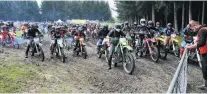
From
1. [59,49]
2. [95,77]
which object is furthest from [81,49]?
[95,77]

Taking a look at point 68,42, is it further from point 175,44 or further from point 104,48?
point 175,44

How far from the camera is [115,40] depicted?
1184 cm

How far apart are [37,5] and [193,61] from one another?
385ft

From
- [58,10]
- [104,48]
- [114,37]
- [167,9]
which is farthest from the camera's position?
[58,10]

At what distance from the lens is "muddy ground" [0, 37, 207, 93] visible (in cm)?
877

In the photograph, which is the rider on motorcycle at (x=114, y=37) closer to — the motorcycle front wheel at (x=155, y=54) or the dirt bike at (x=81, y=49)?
the motorcycle front wheel at (x=155, y=54)

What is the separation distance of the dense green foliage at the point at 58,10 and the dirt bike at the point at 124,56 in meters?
109

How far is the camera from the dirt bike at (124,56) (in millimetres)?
10905

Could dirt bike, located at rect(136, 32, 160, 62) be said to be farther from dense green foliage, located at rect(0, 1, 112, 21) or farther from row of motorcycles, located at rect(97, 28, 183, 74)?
dense green foliage, located at rect(0, 1, 112, 21)

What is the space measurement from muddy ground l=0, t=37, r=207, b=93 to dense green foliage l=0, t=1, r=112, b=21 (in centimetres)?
10803

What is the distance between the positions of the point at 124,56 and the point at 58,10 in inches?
4765

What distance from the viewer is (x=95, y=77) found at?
33.8ft

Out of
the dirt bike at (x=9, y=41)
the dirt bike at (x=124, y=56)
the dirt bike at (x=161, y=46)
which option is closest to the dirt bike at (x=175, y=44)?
the dirt bike at (x=161, y=46)

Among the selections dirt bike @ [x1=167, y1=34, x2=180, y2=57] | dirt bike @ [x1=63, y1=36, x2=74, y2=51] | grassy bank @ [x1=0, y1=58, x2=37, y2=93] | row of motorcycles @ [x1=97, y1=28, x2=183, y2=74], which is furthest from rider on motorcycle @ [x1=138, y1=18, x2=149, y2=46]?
dirt bike @ [x1=63, y1=36, x2=74, y2=51]
